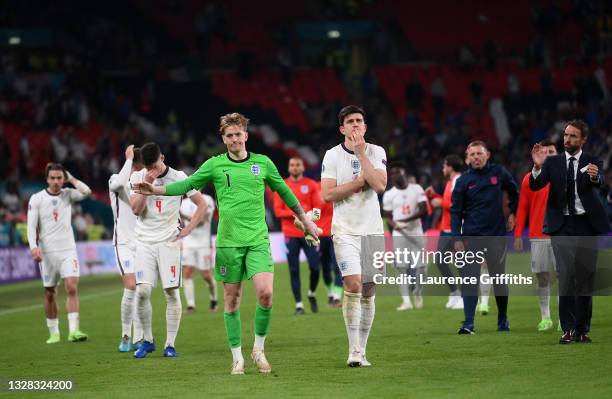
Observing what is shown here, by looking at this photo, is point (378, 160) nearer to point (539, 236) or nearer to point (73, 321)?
point (539, 236)

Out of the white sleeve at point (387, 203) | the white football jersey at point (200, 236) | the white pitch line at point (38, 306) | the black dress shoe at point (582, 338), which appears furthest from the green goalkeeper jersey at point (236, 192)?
the white pitch line at point (38, 306)

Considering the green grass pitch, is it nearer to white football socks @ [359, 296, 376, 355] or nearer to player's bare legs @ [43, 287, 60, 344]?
player's bare legs @ [43, 287, 60, 344]

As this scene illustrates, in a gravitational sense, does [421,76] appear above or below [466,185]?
above

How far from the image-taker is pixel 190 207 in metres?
21.3

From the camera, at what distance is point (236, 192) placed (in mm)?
10953

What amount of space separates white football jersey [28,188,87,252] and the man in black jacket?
17.3 ft

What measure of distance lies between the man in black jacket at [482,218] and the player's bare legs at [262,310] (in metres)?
3.78

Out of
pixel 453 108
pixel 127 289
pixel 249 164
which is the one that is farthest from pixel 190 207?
pixel 453 108

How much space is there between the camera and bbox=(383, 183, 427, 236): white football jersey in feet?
62.3

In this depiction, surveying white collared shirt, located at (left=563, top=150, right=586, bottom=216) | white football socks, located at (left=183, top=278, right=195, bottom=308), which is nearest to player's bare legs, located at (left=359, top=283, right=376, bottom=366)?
white collared shirt, located at (left=563, top=150, right=586, bottom=216)

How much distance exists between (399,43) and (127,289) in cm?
3223

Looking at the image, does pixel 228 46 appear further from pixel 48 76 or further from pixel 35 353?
pixel 35 353

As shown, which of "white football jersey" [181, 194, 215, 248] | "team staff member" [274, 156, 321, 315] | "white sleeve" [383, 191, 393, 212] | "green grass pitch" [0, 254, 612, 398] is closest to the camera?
"green grass pitch" [0, 254, 612, 398]
